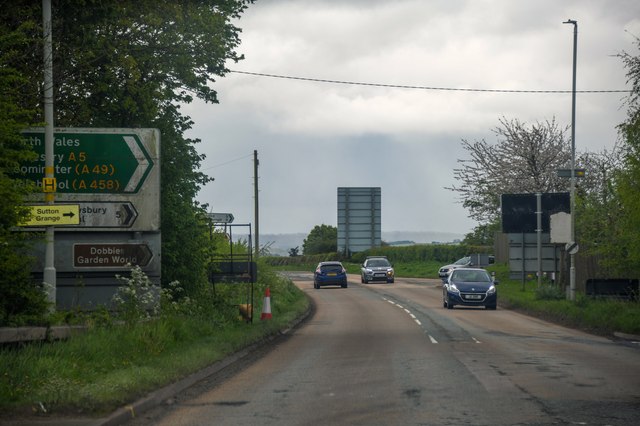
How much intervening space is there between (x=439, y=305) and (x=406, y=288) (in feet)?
52.7

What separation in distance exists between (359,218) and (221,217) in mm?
47913

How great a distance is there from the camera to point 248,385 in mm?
13836

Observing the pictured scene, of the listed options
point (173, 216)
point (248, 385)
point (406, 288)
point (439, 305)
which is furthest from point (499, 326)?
point (406, 288)

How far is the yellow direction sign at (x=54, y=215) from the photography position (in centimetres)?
1723

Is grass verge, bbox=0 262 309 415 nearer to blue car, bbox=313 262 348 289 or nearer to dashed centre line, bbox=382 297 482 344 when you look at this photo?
dashed centre line, bbox=382 297 482 344

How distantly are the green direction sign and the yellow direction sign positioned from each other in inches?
111

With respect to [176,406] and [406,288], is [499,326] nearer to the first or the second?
[176,406]

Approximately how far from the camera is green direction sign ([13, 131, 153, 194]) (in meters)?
20.1

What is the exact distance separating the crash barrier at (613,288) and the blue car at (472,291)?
17.9ft

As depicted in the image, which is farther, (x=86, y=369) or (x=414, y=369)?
(x=414, y=369)

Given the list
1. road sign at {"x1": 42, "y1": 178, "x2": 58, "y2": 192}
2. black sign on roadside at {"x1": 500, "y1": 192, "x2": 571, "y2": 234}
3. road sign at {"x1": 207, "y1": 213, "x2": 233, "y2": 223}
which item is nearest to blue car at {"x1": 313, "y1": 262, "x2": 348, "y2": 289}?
black sign on roadside at {"x1": 500, "y1": 192, "x2": 571, "y2": 234}

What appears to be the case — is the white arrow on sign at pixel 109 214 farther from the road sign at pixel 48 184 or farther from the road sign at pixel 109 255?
the road sign at pixel 48 184

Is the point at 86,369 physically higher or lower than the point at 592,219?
lower

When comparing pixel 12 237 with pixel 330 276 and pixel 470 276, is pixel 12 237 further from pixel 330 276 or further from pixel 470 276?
pixel 330 276
